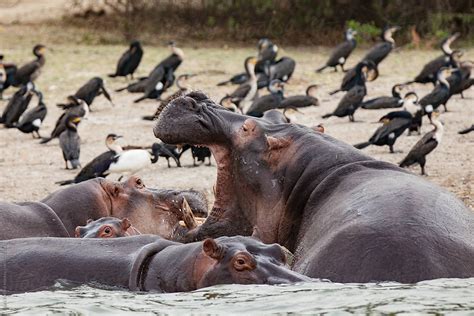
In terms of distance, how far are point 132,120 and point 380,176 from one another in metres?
12.0

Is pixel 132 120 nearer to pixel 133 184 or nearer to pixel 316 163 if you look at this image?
pixel 133 184

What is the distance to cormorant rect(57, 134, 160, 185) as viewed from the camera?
13344 millimetres

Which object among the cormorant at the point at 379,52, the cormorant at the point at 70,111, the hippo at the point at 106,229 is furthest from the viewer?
the cormorant at the point at 379,52

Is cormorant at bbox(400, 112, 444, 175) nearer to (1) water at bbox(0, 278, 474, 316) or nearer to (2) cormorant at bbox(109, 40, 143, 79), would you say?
(1) water at bbox(0, 278, 474, 316)

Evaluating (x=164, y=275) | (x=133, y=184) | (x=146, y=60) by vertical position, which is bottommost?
(x=146, y=60)

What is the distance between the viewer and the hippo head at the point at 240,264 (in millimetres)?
4680

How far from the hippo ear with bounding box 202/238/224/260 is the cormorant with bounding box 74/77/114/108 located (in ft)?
44.9

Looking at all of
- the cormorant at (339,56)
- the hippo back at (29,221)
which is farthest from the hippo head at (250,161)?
the cormorant at (339,56)

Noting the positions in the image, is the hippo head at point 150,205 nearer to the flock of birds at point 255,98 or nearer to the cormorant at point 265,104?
the flock of birds at point 255,98

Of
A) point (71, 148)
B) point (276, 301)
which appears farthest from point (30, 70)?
point (276, 301)

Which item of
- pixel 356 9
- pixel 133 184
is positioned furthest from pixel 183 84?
pixel 133 184

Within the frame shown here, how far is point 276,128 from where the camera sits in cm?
648

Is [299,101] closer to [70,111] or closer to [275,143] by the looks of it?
[70,111]

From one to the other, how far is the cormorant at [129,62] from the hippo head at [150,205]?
45.5ft
